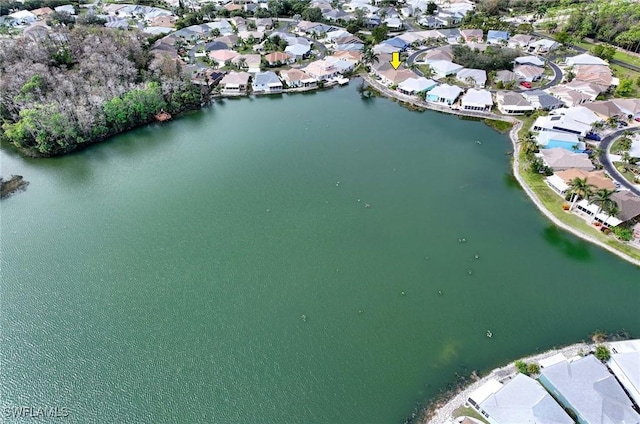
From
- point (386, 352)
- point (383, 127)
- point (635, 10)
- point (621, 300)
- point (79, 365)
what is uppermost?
point (635, 10)

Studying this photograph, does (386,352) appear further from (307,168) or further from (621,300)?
(307,168)

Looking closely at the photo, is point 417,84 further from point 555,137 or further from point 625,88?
point 625,88

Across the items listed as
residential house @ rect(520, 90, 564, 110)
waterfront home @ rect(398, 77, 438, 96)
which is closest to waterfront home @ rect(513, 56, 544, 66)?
residential house @ rect(520, 90, 564, 110)

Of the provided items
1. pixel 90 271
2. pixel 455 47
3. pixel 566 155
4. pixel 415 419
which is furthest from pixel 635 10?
pixel 90 271

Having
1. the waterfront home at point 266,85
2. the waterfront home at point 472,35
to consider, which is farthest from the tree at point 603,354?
the waterfront home at point 472,35

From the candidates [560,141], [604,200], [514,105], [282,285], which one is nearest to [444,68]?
[514,105]

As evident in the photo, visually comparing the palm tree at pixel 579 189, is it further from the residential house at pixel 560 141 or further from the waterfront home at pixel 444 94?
the waterfront home at pixel 444 94
